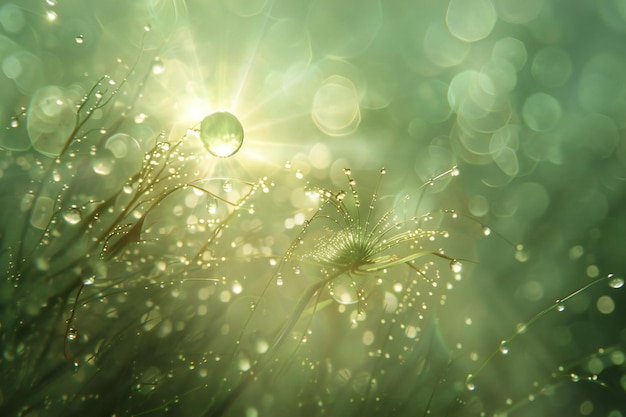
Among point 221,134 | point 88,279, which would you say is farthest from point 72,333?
point 221,134

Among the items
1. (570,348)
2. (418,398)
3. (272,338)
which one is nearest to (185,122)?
(272,338)

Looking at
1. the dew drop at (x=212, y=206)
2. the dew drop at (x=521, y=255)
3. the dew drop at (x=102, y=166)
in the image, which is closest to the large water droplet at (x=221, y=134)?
the dew drop at (x=212, y=206)

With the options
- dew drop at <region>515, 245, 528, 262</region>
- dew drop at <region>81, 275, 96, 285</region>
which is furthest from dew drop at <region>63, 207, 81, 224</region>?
dew drop at <region>515, 245, 528, 262</region>

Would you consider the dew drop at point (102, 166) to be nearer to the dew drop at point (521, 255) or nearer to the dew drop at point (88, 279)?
the dew drop at point (88, 279)

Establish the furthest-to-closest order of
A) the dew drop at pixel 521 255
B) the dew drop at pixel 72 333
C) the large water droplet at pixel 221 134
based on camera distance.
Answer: the dew drop at pixel 521 255 < the large water droplet at pixel 221 134 < the dew drop at pixel 72 333

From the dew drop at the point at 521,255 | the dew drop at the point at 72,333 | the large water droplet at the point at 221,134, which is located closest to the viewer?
the dew drop at the point at 72,333

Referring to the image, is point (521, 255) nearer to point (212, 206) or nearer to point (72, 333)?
point (212, 206)

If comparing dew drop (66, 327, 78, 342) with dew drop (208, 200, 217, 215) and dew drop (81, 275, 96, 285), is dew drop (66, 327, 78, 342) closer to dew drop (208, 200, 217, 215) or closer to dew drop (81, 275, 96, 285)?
dew drop (81, 275, 96, 285)

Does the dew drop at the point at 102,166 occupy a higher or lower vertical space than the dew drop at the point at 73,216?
higher

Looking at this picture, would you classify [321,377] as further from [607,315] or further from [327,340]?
[607,315]
